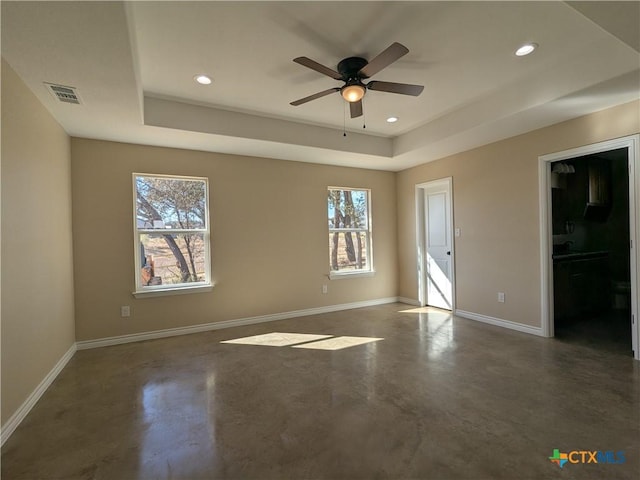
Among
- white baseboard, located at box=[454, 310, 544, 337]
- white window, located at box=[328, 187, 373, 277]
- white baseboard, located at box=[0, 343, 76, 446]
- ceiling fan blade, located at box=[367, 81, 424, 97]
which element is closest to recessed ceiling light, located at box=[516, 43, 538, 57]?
ceiling fan blade, located at box=[367, 81, 424, 97]

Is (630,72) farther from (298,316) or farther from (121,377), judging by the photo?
(121,377)

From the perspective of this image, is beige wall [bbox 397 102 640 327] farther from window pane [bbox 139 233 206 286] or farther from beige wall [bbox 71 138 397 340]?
window pane [bbox 139 233 206 286]

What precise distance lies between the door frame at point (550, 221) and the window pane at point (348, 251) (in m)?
2.71

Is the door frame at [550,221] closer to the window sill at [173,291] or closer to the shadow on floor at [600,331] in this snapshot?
the shadow on floor at [600,331]

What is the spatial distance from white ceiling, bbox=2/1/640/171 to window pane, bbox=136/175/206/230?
510 millimetres

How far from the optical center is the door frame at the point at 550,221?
9.90 ft

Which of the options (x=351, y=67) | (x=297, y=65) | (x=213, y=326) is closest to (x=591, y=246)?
(x=351, y=67)

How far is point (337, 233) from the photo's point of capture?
5.46m

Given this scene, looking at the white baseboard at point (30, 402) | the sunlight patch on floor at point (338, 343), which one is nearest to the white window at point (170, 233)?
the white baseboard at point (30, 402)

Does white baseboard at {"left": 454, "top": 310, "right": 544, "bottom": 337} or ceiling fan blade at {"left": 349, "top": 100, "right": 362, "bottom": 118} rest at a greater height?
ceiling fan blade at {"left": 349, "top": 100, "right": 362, "bottom": 118}

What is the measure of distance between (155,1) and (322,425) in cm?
296

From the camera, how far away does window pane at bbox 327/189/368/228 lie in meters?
5.42

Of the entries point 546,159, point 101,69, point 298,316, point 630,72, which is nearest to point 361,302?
point 298,316

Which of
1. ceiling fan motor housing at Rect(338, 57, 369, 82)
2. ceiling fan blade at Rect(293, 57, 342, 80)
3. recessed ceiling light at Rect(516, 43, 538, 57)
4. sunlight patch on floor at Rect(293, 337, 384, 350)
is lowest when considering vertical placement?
sunlight patch on floor at Rect(293, 337, 384, 350)
